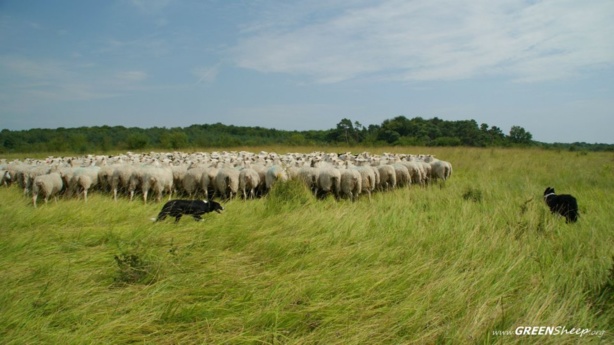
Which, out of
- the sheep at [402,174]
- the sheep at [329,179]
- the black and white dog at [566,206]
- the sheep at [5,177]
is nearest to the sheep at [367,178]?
the sheep at [329,179]

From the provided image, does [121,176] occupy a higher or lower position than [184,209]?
higher

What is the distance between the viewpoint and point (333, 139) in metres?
45.8

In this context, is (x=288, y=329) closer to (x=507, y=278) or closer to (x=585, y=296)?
(x=507, y=278)

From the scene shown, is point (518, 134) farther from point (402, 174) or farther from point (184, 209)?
point (184, 209)

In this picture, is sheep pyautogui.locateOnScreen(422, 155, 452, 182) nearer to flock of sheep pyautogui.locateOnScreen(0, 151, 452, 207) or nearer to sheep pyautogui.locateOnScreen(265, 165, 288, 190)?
flock of sheep pyautogui.locateOnScreen(0, 151, 452, 207)

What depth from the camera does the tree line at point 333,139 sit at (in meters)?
38.3

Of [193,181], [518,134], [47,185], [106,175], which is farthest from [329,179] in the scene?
[518,134]

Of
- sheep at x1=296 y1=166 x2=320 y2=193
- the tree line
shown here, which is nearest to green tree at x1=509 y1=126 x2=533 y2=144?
the tree line

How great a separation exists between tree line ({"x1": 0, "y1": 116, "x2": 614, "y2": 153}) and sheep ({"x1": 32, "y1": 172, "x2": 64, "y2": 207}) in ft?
90.6

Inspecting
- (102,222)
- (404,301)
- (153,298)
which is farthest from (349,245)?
(102,222)

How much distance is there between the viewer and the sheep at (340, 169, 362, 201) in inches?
413

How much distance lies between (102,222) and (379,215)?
4721 millimetres

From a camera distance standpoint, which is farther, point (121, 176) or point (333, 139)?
point (333, 139)

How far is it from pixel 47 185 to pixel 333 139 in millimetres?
37797
